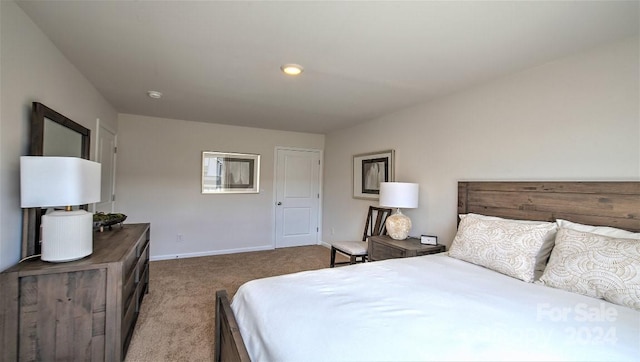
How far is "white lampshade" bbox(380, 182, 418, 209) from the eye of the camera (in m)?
2.98

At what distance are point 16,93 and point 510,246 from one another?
10.4ft

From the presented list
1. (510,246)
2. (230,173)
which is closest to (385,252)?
(510,246)

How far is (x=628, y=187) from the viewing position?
5.59 ft

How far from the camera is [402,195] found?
2.98 metres

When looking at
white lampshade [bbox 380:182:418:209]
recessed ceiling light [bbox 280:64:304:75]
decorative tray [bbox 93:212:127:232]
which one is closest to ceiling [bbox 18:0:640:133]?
recessed ceiling light [bbox 280:64:304:75]

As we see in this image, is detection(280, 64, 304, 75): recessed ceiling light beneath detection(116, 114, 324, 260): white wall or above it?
above

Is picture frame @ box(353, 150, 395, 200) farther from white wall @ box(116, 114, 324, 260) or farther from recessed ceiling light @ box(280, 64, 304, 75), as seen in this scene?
recessed ceiling light @ box(280, 64, 304, 75)

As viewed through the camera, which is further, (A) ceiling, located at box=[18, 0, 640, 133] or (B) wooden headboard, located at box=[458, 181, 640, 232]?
(B) wooden headboard, located at box=[458, 181, 640, 232]

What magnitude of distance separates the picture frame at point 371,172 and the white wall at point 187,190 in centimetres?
157

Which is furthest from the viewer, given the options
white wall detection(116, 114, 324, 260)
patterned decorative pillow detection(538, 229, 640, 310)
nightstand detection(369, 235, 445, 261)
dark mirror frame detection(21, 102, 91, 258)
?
white wall detection(116, 114, 324, 260)

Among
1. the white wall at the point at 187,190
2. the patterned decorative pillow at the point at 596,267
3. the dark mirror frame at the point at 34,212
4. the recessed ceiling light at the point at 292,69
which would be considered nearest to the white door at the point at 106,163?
the white wall at the point at 187,190

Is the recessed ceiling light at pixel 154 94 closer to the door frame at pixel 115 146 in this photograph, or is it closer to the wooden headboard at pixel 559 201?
the door frame at pixel 115 146

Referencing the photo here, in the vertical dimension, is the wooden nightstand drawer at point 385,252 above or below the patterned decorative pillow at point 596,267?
below

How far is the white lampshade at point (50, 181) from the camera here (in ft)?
4.77
